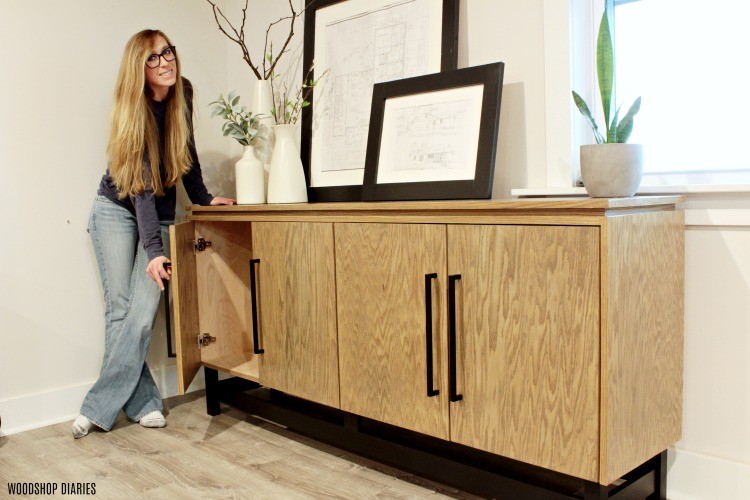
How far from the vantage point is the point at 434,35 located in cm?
202

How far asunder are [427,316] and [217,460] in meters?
0.89

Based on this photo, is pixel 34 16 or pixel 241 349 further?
pixel 241 349

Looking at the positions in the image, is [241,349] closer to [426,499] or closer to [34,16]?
[426,499]

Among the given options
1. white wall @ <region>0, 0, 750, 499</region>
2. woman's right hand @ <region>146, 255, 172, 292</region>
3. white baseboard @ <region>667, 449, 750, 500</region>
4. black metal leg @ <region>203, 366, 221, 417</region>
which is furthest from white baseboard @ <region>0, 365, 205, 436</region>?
white baseboard @ <region>667, 449, 750, 500</region>

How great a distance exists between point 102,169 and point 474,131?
1488 mm

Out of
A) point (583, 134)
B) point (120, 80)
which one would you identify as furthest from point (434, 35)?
Answer: point (120, 80)

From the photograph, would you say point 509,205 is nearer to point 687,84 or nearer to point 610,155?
point 610,155

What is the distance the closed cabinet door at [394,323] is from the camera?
162 centimetres

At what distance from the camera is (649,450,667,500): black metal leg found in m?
1.64

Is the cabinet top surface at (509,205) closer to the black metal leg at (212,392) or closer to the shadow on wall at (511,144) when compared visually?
the shadow on wall at (511,144)

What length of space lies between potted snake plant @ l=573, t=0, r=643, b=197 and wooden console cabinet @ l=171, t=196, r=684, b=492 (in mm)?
88

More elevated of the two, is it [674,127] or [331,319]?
[674,127]

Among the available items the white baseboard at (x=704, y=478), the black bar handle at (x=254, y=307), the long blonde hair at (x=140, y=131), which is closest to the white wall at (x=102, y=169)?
the white baseboard at (x=704, y=478)

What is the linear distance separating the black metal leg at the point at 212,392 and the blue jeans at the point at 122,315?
173mm
